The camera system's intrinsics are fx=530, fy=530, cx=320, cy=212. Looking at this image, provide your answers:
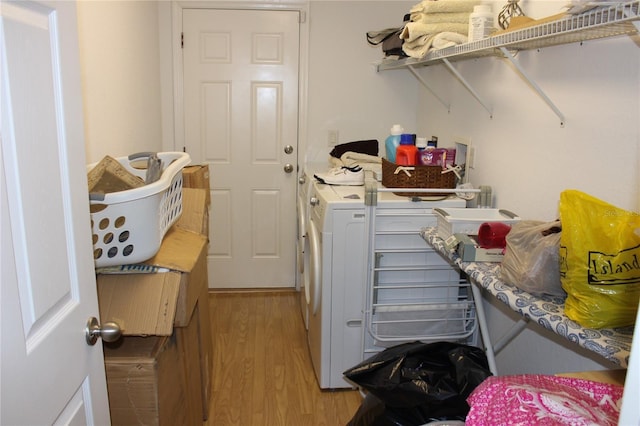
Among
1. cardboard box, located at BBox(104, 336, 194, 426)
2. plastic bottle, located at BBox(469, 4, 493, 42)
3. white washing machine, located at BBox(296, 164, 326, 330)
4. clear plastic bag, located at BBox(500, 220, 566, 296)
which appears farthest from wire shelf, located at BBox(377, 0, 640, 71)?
cardboard box, located at BBox(104, 336, 194, 426)

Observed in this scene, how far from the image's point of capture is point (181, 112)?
3.74 meters

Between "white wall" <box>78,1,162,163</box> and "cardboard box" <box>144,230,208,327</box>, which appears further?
"white wall" <box>78,1,162,163</box>

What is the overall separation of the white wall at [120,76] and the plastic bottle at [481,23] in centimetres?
153

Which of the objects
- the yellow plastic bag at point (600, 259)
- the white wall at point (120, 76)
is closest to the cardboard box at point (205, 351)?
the white wall at point (120, 76)

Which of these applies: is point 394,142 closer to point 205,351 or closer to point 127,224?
point 205,351

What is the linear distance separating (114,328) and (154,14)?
2.86 metres

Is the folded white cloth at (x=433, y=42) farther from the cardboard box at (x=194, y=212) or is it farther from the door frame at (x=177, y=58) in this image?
the door frame at (x=177, y=58)

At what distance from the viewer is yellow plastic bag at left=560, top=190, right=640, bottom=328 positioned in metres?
1.10

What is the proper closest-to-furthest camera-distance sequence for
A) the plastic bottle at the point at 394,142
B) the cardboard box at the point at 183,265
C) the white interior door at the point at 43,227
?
the white interior door at the point at 43,227
the cardboard box at the point at 183,265
the plastic bottle at the point at 394,142

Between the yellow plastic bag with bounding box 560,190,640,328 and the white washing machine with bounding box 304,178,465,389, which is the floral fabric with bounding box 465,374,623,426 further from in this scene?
the white washing machine with bounding box 304,178,465,389

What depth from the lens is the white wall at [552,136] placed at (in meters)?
1.59

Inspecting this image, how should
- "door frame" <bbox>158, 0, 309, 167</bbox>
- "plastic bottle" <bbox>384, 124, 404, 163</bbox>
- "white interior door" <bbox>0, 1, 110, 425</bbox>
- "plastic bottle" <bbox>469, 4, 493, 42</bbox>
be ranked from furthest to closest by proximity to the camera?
1. "door frame" <bbox>158, 0, 309, 167</bbox>
2. "plastic bottle" <bbox>384, 124, 404, 163</bbox>
3. "plastic bottle" <bbox>469, 4, 493, 42</bbox>
4. "white interior door" <bbox>0, 1, 110, 425</bbox>

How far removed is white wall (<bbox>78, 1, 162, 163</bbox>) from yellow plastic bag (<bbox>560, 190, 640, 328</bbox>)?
1859mm

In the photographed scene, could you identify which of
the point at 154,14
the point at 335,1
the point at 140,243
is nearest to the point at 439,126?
the point at 335,1
